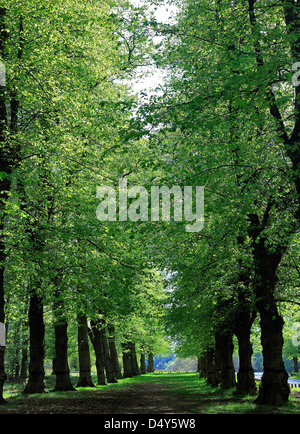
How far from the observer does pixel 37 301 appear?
19.4 meters

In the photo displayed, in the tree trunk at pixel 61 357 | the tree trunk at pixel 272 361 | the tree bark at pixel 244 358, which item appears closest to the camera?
the tree trunk at pixel 272 361

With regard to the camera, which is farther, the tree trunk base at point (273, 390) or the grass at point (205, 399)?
the tree trunk base at point (273, 390)

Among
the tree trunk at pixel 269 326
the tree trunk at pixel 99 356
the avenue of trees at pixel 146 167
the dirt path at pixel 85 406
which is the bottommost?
the tree trunk at pixel 99 356

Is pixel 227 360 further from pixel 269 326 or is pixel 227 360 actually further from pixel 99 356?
pixel 99 356

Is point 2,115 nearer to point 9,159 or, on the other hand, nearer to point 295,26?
point 9,159

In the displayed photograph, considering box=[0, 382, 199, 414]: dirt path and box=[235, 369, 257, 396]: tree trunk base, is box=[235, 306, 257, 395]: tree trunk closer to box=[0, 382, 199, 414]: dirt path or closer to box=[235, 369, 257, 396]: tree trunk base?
box=[235, 369, 257, 396]: tree trunk base

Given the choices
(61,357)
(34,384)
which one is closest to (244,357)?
(61,357)

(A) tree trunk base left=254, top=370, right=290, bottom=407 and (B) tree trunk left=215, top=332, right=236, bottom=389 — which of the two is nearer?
(A) tree trunk base left=254, top=370, right=290, bottom=407

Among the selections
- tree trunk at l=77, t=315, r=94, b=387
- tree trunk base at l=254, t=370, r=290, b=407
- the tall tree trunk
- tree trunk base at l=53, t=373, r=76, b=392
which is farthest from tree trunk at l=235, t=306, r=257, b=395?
the tall tree trunk

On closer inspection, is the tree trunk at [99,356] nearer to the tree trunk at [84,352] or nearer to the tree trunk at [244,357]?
the tree trunk at [84,352]

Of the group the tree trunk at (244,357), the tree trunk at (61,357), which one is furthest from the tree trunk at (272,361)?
the tree trunk at (61,357)
